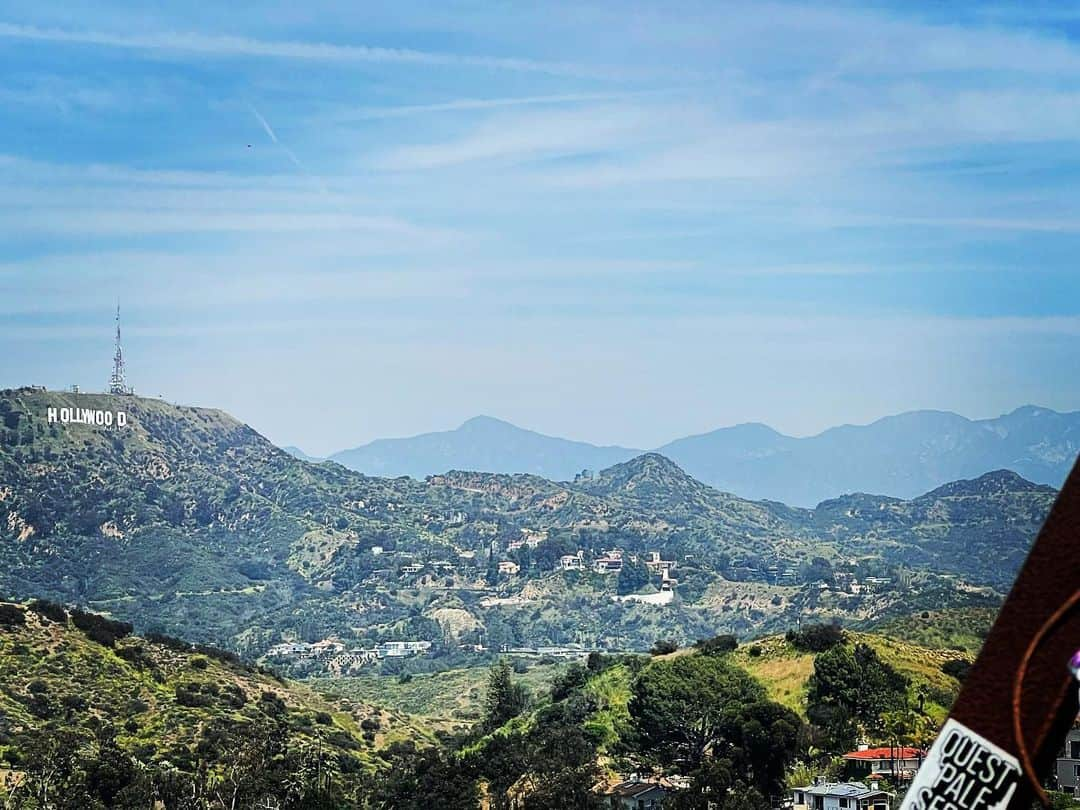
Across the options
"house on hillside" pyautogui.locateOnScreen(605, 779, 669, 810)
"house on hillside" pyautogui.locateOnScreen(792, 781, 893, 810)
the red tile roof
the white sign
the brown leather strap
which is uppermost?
the brown leather strap

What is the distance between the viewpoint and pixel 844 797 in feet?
138

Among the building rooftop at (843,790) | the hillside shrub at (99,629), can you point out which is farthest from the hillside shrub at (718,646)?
the hillside shrub at (99,629)

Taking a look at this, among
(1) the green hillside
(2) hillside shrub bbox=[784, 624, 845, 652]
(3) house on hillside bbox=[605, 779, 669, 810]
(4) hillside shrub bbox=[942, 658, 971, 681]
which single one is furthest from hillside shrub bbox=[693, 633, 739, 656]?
(3) house on hillside bbox=[605, 779, 669, 810]

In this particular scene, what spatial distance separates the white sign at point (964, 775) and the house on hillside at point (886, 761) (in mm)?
43024

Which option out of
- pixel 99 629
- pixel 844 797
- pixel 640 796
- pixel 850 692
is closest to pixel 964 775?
pixel 844 797

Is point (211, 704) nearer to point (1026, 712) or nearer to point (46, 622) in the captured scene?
Answer: point (46, 622)

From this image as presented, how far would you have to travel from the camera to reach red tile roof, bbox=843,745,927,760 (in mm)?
46750

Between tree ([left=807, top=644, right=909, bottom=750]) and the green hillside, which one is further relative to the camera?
the green hillside

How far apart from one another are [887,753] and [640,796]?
28.5ft

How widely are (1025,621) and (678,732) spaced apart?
189ft

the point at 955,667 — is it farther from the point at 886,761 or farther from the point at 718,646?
the point at 886,761

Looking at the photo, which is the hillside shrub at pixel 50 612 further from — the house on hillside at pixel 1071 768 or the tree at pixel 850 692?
the house on hillside at pixel 1071 768

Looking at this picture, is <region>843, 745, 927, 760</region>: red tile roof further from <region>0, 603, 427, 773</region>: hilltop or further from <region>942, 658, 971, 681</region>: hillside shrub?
<region>0, 603, 427, 773</region>: hilltop

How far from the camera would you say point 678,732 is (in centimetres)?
5916
